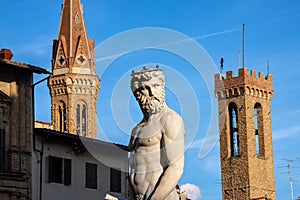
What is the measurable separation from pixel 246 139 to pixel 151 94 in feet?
269

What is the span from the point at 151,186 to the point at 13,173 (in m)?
24.5

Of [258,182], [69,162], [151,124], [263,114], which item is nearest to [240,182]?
[258,182]

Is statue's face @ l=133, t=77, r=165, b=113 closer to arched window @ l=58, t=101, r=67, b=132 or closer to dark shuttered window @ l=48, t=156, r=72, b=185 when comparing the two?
dark shuttered window @ l=48, t=156, r=72, b=185

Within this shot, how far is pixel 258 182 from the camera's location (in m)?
87.6

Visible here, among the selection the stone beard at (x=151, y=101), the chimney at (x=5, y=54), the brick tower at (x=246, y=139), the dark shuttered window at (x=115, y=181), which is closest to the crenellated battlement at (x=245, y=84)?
the brick tower at (x=246, y=139)

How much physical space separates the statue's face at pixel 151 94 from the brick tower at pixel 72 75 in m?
71.6

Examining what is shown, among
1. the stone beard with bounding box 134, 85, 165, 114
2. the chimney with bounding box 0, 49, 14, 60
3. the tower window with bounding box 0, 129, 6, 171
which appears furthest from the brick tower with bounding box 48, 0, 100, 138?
the stone beard with bounding box 134, 85, 165, 114

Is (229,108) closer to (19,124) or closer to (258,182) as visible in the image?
(258,182)

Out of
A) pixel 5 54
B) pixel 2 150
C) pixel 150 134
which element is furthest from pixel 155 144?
pixel 5 54

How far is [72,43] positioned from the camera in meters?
80.5

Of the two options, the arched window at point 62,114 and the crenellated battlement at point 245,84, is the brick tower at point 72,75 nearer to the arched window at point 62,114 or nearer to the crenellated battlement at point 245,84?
the arched window at point 62,114

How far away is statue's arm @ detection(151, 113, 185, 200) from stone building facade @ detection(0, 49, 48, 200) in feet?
78.8

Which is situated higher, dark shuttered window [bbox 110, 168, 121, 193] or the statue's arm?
dark shuttered window [bbox 110, 168, 121, 193]

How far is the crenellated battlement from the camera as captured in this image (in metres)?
89.9
